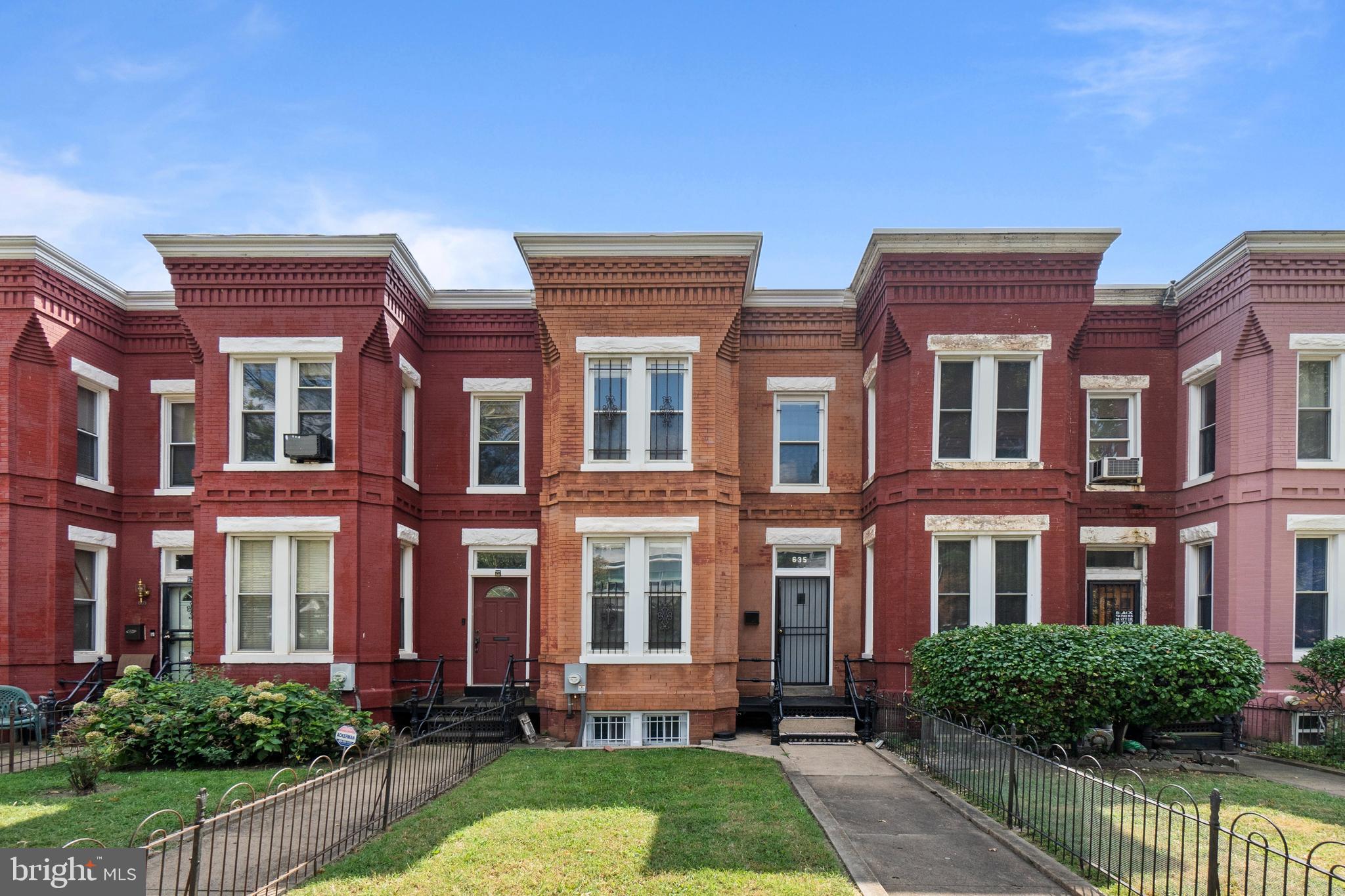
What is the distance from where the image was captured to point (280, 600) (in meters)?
16.6

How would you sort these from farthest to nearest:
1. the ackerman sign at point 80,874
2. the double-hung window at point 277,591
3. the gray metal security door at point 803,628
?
the gray metal security door at point 803,628
the double-hung window at point 277,591
the ackerman sign at point 80,874

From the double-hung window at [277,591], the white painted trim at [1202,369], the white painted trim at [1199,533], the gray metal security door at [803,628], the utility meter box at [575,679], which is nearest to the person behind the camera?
the utility meter box at [575,679]

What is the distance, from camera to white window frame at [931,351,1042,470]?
16828 mm

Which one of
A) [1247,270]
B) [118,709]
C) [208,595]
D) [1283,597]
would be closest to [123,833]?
[118,709]

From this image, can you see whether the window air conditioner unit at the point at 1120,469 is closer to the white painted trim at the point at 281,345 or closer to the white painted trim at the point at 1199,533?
the white painted trim at the point at 1199,533

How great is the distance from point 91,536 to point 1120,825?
58.7ft

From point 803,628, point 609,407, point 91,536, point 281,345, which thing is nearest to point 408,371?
point 281,345

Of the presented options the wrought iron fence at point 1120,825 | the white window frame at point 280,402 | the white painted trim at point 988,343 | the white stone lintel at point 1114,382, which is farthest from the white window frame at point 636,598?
the white stone lintel at point 1114,382

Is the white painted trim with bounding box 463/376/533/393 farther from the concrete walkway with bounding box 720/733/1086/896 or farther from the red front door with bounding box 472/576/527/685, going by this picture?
the concrete walkway with bounding box 720/733/1086/896

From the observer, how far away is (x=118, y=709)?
45.6 ft

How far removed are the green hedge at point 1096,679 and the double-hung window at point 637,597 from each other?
4685 mm

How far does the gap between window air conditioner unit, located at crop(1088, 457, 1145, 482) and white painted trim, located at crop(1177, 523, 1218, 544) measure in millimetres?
1252

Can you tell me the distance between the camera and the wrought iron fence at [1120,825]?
7.52 m

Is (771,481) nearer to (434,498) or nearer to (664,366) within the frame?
(664,366)
